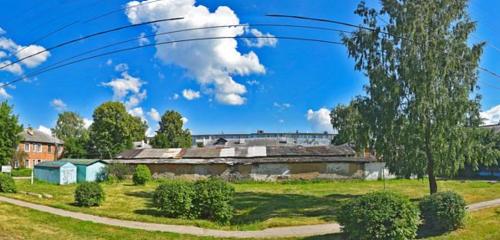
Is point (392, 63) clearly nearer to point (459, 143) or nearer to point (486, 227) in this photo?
point (459, 143)

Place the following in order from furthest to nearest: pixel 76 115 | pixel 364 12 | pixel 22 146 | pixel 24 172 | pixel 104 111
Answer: pixel 76 115 < pixel 104 111 < pixel 22 146 < pixel 24 172 < pixel 364 12

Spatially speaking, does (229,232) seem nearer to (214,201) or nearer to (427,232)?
(214,201)

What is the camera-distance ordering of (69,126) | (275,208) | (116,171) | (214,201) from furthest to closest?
1. (69,126)
2. (116,171)
3. (275,208)
4. (214,201)

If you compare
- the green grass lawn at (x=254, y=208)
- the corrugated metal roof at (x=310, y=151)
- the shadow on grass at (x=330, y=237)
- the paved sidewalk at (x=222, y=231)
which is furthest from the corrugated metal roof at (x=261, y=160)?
the shadow on grass at (x=330, y=237)

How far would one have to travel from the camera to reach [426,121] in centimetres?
2017

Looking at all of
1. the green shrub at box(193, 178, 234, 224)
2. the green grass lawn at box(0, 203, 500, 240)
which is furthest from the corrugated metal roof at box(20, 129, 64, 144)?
the green shrub at box(193, 178, 234, 224)

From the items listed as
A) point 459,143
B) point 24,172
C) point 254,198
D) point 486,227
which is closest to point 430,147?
point 459,143

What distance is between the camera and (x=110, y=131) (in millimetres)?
65562

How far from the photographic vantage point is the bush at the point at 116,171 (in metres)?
40.1

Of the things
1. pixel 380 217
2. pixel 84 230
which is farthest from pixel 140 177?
pixel 380 217

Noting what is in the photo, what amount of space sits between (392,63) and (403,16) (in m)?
2.44

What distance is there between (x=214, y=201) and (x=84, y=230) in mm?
5348

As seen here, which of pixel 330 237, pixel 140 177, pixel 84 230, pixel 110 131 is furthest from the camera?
pixel 110 131

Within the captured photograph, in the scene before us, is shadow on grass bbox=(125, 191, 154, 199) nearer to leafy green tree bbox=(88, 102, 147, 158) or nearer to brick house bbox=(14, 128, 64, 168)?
leafy green tree bbox=(88, 102, 147, 158)
